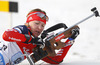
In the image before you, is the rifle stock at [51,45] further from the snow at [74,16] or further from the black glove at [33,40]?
the snow at [74,16]

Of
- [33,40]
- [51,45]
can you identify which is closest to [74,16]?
[51,45]

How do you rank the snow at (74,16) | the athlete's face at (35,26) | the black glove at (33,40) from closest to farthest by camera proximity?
1. the black glove at (33,40)
2. the athlete's face at (35,26)
3. the snow at (74,16)

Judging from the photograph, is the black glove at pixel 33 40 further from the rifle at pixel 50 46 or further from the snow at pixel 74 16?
the snow at pixel 74 16

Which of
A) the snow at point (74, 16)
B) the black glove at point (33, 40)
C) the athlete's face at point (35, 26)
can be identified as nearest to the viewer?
the black glove at point (33, 40)

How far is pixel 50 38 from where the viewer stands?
131 cm

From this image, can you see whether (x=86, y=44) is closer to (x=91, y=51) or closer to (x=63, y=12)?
(x=91, y=51)

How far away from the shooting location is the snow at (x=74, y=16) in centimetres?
268

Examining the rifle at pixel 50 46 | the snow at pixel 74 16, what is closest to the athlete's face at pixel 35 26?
the rifle at pixel 50 46

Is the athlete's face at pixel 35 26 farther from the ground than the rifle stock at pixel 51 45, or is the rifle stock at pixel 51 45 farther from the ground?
the athlete's face at pixel 35 26

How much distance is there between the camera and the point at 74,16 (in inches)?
129

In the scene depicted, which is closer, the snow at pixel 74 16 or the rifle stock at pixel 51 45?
the rifle stock at pixel 51 45

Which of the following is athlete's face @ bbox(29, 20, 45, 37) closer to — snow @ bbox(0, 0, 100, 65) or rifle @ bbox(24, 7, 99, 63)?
rifle @ bbox(24, 7, 99, 63)

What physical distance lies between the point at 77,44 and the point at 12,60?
5.18ft

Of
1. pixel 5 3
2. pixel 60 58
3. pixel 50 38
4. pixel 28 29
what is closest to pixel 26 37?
pixel 28 29
